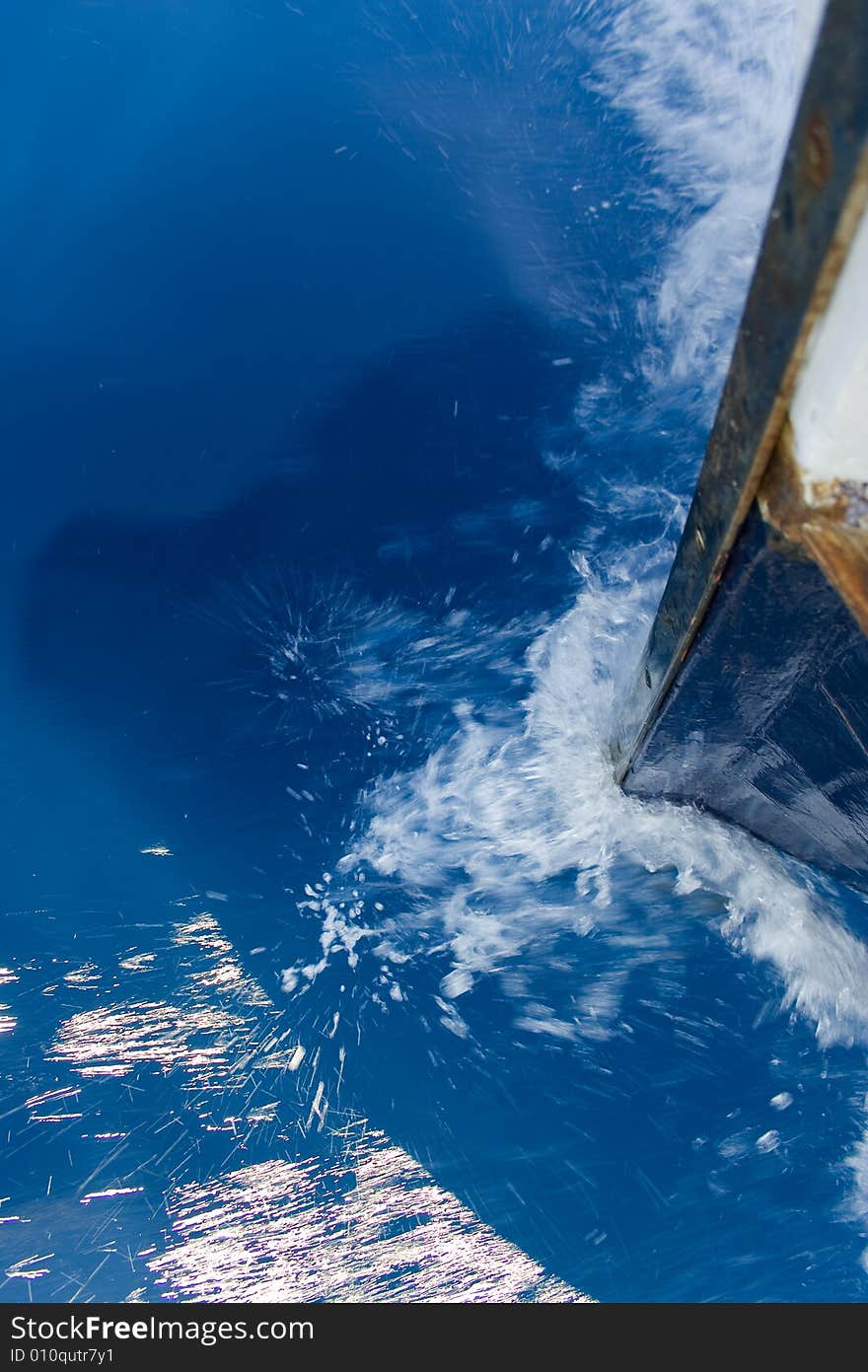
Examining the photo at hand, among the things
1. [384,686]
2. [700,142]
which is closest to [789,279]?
[384,686]

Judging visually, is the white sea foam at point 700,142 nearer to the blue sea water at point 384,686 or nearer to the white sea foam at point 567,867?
the blue sea water at point 384,686

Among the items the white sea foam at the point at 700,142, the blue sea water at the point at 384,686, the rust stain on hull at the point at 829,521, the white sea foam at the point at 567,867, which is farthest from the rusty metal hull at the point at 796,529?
the white sea foam at the point at 700,142

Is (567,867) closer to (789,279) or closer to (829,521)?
(829,521)

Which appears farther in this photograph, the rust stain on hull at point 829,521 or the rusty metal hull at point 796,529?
the rust stain on hull at point 829,521

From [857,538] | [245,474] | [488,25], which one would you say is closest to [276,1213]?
[245,474]

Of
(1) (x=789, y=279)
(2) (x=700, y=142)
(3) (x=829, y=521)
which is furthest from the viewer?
(2) (x=700, y=142)

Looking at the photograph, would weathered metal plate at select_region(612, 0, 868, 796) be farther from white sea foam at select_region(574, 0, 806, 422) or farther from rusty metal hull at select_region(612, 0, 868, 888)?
white sea foam at select_region(574, 0, 806, 422)

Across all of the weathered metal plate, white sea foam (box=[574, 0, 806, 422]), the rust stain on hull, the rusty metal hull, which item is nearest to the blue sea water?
white sea foam (box=[574, 0, 806, 422])

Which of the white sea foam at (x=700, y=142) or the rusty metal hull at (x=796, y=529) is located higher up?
the white sea foam at (x=700, y=142)
